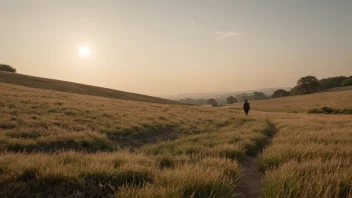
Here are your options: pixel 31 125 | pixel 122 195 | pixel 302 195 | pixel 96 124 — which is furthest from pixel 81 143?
pixel 302 195

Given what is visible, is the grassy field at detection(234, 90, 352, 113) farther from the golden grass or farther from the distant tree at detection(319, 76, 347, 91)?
the golden grass

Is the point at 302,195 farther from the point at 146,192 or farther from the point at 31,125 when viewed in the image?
the point at 31,125

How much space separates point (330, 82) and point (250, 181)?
132 metres

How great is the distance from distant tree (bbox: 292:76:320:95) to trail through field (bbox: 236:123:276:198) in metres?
110

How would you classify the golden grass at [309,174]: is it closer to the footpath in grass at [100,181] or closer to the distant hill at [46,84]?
the footpath in grass at [100,181]

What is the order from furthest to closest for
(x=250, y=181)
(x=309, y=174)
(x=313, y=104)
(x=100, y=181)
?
1. (x=313, y=104)
2. (x=250, y=181)
3. (x=309, y=174)
4. (x=100, y=181)

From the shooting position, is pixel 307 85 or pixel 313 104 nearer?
pixel 313 104

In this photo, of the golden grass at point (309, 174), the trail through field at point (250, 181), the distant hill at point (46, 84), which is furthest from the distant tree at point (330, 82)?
the trail through field at point (250, 181)

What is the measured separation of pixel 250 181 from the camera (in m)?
5.99

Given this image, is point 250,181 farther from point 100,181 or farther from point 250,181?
point 100,181

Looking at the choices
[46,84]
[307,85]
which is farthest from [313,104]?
[46,84]

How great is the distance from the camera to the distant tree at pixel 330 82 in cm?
11561

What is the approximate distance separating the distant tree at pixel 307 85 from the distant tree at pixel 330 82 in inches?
365

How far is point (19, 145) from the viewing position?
8859mm
